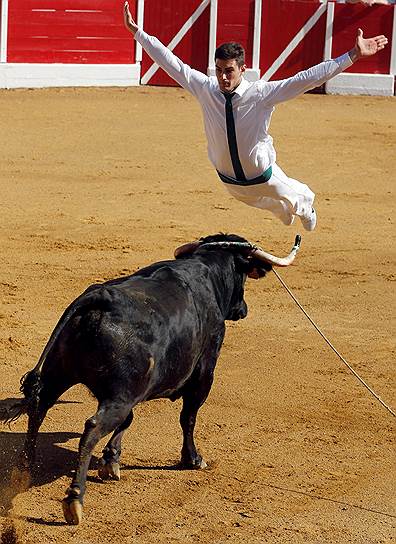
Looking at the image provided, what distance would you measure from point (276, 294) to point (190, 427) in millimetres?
3158

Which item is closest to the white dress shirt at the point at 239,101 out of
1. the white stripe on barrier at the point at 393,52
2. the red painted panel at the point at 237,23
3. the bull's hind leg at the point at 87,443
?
the bull's hind leg at the point at 87,443

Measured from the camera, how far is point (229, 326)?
297 inches

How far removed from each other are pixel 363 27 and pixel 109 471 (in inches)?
536

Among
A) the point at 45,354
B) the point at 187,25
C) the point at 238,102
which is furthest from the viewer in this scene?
the point at 187,25

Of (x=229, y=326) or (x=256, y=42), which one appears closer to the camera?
(x=229, y=326)

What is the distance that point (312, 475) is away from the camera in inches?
209

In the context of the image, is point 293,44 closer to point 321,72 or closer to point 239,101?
point 239,101

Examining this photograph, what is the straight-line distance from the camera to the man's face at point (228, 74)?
19.7 ft

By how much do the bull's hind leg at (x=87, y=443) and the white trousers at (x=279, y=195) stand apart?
7.53 ft

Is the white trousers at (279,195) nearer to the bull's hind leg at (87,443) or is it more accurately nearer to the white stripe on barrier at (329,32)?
the bull's hind leg at (87,443)

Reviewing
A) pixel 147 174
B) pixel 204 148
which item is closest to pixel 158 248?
pixel 147 174

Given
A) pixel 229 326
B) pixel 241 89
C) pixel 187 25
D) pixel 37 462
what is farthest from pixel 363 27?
pixel 37 462

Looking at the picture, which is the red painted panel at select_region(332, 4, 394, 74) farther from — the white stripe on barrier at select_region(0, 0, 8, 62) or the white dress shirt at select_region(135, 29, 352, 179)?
the white dress shirt at select_region(135, 29, 352, 179)

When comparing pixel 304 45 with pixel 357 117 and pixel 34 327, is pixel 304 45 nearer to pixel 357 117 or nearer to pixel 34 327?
pixel 357 117
